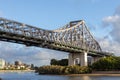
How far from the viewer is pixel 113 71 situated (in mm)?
139625

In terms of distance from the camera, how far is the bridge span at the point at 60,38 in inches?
3895

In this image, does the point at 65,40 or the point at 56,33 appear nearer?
the point at 56,33

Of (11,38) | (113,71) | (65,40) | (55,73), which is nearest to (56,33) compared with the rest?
(65,40)

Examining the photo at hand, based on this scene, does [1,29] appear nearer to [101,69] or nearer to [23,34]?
[23,34]

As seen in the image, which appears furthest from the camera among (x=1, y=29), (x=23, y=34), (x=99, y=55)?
(x=99, y=55)

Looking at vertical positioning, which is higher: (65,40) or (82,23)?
(82,23)

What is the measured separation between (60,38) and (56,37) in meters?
4.94

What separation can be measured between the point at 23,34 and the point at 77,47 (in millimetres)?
50833

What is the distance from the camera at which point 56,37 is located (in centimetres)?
13650

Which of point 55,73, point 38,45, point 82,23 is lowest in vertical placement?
point 55,73

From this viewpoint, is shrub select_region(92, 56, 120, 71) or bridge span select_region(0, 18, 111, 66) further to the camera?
shrub select_region(92, 56, 120, 71)

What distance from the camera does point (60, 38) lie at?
141125mm

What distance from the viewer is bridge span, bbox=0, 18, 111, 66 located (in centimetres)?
9894

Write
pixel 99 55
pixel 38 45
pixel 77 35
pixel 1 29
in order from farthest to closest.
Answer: pixel 99 55 → pixel 77 35 → pixel 38 45 → pixel 1 29
